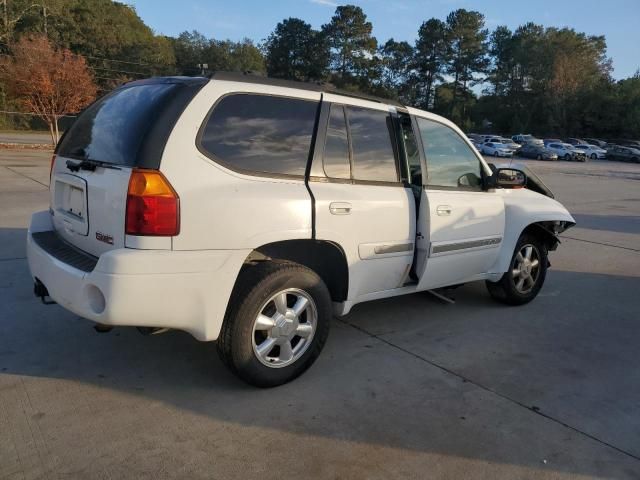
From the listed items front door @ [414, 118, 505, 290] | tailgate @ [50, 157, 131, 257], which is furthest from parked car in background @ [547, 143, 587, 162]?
tailgate @ [50, 157, 131, 257]

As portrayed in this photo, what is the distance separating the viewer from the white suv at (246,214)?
114 inches

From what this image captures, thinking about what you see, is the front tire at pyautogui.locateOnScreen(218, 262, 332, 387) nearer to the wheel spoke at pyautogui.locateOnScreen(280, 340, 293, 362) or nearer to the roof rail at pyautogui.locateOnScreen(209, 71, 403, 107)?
the wheel spoke at pyautogui.locateOnScreen(280, 340, 293, 362)

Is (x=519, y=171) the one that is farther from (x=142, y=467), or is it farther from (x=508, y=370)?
(x=142, y=467)

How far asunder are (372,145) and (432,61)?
290ft

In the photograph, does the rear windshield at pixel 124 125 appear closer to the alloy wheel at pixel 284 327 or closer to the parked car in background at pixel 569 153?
the alloy wheel at pixel 284 327

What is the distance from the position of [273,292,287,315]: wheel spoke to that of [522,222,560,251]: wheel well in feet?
9.61

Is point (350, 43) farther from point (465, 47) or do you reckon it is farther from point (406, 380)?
point (406, 380)

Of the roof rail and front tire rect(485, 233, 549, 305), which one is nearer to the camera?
the roof rail

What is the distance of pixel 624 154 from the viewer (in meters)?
48.2

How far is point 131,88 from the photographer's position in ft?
11.6

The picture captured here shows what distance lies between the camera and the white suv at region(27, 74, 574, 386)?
114 inches

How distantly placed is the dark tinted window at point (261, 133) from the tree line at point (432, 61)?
6531cm

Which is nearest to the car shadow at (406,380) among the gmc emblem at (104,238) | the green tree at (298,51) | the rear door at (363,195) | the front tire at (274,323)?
the front tire at (274,323)

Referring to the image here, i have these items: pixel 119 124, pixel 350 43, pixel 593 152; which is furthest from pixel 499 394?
pixel 350 43
